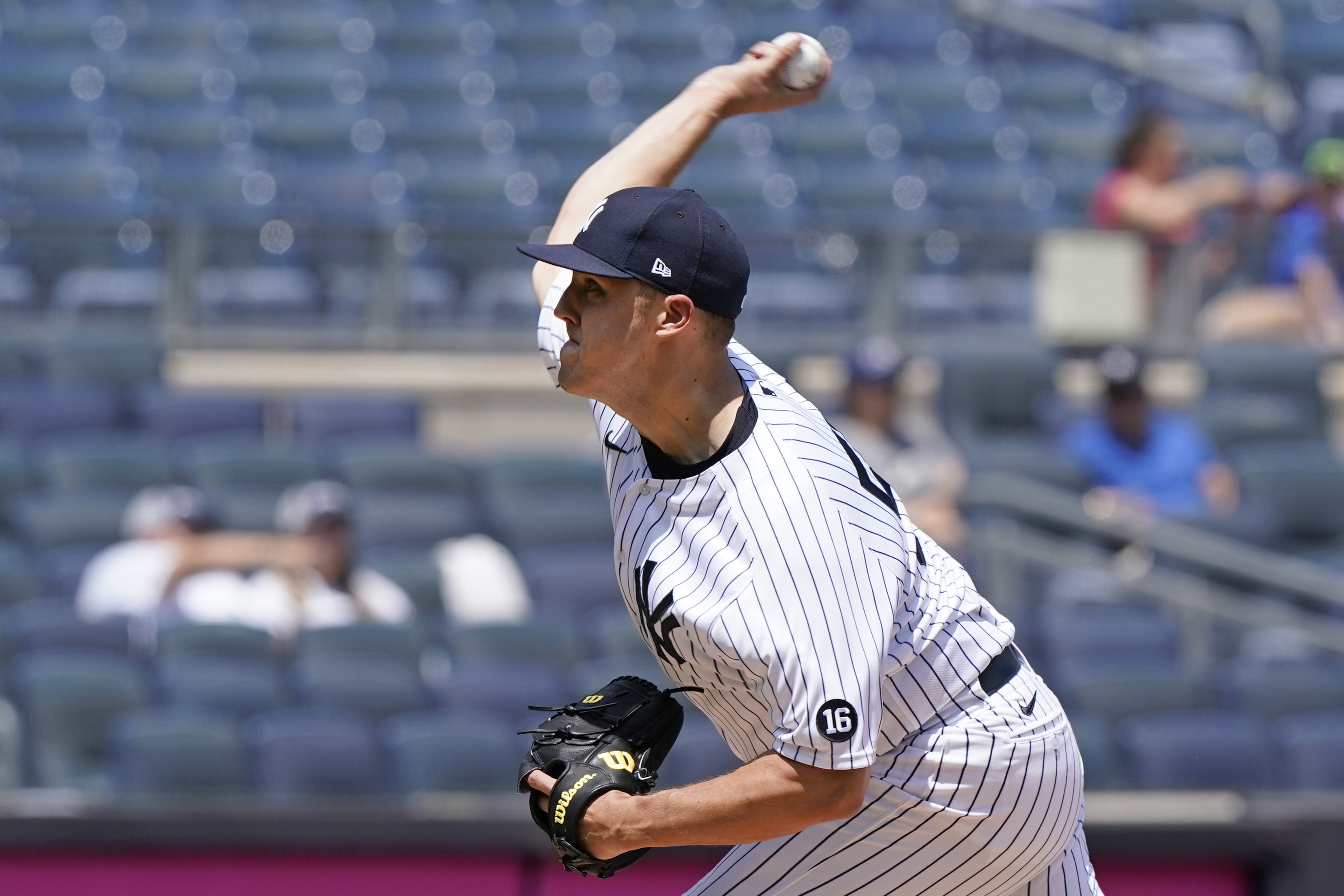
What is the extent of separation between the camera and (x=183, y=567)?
6773 mm

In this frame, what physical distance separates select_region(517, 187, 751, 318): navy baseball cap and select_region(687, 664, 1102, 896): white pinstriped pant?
73 cm

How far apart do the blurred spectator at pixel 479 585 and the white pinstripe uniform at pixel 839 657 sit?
4.28 m

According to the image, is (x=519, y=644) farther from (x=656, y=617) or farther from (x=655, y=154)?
(x=656, y=617)

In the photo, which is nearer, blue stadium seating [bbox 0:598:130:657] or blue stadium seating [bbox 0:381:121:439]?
blue stadium seating [bbox 0:598:130:657]

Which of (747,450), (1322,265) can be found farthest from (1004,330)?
(747,450)

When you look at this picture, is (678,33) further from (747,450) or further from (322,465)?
(747,450)

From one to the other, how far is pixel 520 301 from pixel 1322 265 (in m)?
4.22

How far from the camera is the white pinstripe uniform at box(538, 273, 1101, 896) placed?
7.58ft

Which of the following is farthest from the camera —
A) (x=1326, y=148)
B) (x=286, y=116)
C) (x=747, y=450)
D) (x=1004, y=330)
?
(x=286, y=116)

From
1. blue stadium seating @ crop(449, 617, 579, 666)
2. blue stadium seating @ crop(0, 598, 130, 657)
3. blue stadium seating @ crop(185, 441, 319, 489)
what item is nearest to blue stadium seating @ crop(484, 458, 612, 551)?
blue stadium seating @ crop(185, 441, 319, 489)

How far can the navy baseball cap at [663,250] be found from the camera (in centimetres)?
239

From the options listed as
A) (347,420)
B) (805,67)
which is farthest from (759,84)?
(347,420)

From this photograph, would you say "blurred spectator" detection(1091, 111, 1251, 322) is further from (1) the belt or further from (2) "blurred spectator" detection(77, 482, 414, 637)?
(1) the belt

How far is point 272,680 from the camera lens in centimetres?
611
